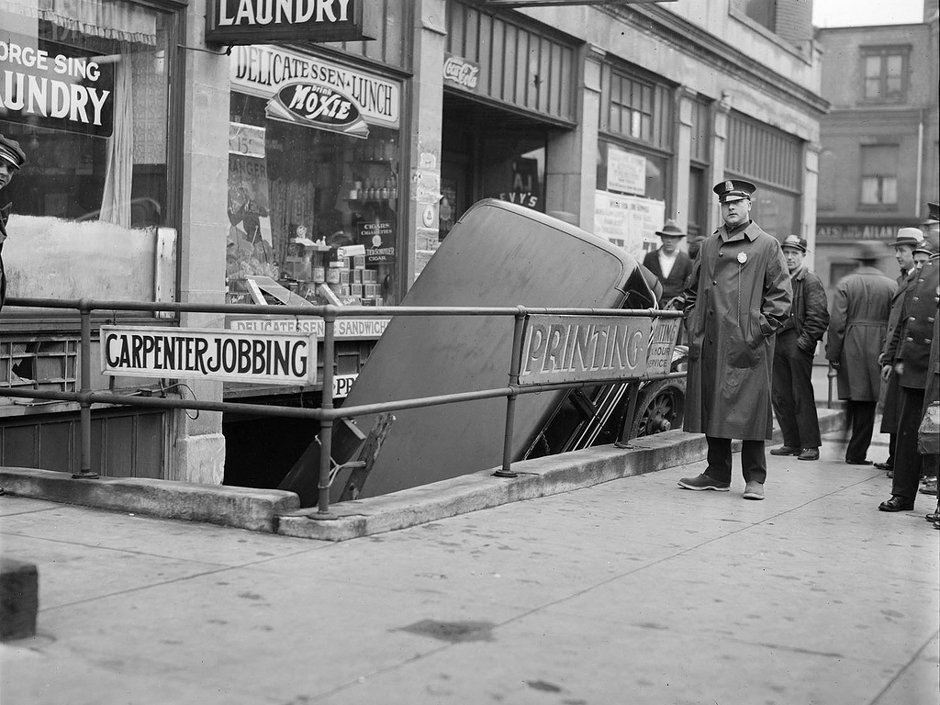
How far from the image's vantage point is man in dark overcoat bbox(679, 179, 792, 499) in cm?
785

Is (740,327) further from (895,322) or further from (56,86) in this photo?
(56,86)

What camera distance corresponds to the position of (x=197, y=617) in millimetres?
4402

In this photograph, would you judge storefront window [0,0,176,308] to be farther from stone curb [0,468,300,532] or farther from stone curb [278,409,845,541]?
stone curb [278,409,845,541]

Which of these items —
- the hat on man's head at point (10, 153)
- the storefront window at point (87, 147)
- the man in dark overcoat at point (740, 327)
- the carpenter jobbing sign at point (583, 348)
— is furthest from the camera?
the storefront window at point (87, 147)

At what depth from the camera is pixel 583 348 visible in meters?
7.86

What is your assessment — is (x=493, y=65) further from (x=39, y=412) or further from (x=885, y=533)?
(x=885, y=533)

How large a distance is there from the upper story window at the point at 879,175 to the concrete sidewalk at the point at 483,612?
42336 millimetres

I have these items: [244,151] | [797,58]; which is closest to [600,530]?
[244,151]

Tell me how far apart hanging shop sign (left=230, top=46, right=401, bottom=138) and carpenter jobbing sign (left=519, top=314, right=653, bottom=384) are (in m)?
4.08

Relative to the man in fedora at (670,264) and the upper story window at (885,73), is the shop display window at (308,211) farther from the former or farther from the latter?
the upper story window at (885,73)

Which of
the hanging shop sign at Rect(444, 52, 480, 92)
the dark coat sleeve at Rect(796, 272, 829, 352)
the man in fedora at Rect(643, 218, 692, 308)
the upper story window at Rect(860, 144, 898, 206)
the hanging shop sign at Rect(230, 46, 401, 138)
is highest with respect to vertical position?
the upper story window at Rect(860, 144, 898, 206)

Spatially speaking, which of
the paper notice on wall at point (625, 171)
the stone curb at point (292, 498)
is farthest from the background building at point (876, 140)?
the stone curb at point (292, 498)

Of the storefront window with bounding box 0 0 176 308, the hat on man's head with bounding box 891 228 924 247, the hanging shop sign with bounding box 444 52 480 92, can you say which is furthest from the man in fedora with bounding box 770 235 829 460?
the storefront window with bounding box 0 0 176 308

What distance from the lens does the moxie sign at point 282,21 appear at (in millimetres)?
9219
